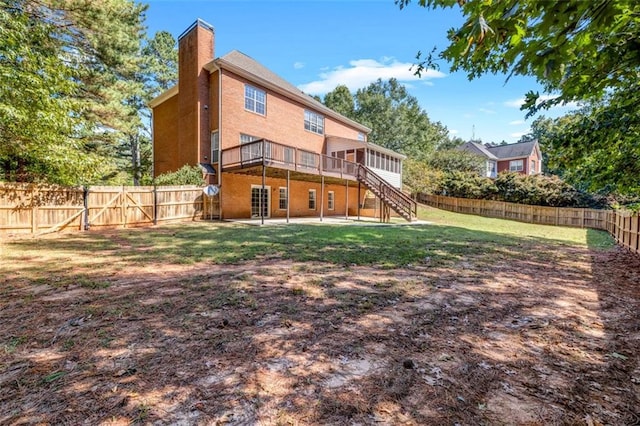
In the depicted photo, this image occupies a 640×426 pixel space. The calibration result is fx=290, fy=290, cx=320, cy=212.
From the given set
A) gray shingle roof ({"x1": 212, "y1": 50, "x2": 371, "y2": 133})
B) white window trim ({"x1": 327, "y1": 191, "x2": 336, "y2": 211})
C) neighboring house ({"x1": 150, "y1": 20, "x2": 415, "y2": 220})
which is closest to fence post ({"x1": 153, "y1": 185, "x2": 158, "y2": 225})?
neighboring house ({"x1": 150, "y1": 20, "x2": 415, "y2": 220})

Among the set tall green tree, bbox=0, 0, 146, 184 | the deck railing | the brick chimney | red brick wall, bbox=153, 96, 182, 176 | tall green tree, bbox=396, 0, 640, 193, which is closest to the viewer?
tall green tree, bbox=396, 0, 640, 193

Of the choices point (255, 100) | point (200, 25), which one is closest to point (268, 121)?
point (255, 100)

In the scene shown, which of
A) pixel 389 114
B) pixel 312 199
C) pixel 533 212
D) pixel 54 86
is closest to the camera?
pixel 54 86

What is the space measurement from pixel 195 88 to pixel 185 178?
5280 millimetres

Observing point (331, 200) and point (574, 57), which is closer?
point (574, 57)

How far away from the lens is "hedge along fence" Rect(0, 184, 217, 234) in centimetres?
935

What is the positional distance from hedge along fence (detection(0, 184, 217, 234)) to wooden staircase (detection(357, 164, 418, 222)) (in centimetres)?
1003

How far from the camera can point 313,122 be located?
2159 cm

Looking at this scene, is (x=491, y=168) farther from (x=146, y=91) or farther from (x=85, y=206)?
(x=85, y=206)

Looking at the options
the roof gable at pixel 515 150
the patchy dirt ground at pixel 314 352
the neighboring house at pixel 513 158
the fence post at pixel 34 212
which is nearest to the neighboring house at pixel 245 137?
the fence post at pixel 34 212

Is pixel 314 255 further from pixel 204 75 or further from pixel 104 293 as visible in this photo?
pixel 204 75

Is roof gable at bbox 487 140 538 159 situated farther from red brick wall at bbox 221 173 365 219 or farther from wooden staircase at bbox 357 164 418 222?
wooden staircase at bbox 357 164 418 222

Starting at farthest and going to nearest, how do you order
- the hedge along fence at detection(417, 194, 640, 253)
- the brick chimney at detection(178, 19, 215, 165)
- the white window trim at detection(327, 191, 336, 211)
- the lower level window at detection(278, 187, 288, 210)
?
the white window trim at detection(327, 191, 336, 211)
the hedge along fence at detection(417, 194, 640, 253)
the lower level window at detection(278, 187, 288, 210)
the brick chimney at detection(178, 19, 215, 165)

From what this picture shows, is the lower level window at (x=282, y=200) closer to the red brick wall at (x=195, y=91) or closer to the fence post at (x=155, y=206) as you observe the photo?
the red brick wall at (x=195, y=91)
